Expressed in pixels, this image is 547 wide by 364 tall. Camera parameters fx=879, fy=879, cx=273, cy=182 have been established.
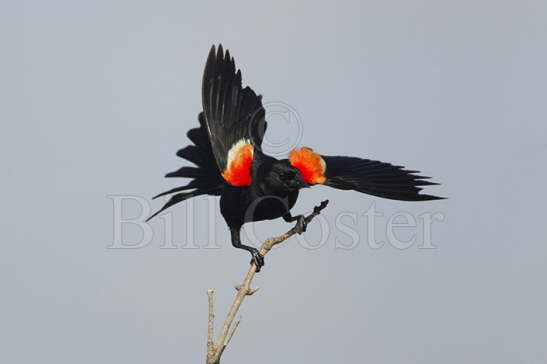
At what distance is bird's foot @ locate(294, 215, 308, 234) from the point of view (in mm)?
8898

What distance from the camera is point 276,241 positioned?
8656 millimetres

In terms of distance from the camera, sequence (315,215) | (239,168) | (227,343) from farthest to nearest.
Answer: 1. (239,168)
2. (315,215)
3. (227,343)

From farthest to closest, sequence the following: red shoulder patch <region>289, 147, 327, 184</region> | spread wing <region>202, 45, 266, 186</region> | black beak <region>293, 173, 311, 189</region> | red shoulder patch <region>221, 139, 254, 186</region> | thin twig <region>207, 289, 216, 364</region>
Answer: spread wing <region>202, 45, 266, 186</region> < red shoulder patch <region>221, 139, 254, 186</region> < red shoulder patch <region>289, 147, 327, 184</region> < black beak <region>293, 173, 311, 189</region> < thin twig <region>207, 289, 216, 364</region>

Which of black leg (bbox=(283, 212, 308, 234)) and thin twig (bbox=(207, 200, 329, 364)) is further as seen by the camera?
black leg (bbox=(283, 212, 308, 234))

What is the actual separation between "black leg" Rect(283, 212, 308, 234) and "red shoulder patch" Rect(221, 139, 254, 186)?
565 mm

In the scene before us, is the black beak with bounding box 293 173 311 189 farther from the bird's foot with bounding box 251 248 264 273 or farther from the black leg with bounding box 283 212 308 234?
the bird's foot with bounding box 251 248 264 273

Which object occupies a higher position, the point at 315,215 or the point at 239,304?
the point at 315,215

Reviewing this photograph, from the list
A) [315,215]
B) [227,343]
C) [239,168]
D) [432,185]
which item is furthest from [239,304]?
[432,185]

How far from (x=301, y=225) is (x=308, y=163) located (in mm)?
936

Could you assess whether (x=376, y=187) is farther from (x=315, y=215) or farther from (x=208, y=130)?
(x=208, y=130)

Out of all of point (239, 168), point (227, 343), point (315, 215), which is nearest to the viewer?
point (227, 343)

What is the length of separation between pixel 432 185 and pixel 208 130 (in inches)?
104

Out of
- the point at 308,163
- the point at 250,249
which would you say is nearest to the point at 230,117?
the point at 308,163

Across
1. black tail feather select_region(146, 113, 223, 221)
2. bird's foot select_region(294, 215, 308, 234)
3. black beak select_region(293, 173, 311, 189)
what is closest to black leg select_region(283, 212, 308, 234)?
bird's foot select_region(294, 215, 308, 234)
